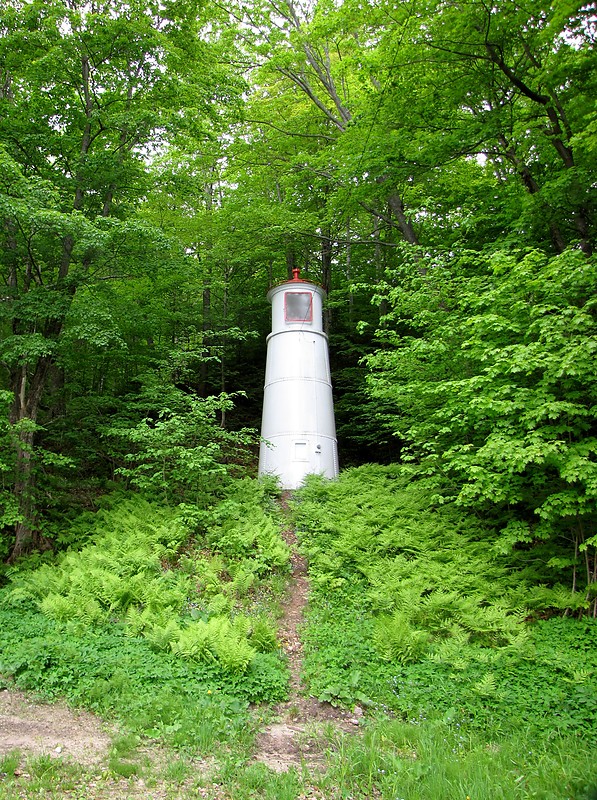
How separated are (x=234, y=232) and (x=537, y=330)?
9996mm

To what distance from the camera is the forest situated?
4.99 m

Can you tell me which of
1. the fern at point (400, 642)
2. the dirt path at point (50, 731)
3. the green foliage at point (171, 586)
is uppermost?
the green foliage at point (171, 586)

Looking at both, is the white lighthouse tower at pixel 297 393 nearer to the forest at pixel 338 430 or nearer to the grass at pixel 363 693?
the forest at pixel 338 430

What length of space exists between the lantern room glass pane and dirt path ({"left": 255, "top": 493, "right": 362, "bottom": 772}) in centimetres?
840

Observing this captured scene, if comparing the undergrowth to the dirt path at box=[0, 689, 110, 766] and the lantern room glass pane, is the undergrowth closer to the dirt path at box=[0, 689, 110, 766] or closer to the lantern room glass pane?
the dirt path at box=[0, 689, 110, 766]

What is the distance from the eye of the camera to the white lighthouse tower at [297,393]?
12.4 m

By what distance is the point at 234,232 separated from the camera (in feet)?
48.8

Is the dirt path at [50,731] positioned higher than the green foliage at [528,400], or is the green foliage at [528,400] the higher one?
the green foliage at [528,400]

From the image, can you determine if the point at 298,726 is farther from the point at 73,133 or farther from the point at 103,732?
the point at 73,133

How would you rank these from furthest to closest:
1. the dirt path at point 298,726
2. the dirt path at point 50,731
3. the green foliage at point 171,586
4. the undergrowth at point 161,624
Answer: the green foliage at point 171,586
the undergrowth at point 161,624
the dirt path at point 298,726
the dirt path at point 50,731

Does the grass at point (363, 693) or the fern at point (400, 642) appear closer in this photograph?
the grass at point (363, 693)

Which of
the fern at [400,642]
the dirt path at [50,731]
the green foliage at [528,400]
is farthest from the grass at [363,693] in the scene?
the green foliage at [528,400]

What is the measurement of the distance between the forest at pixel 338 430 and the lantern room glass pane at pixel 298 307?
1.85 metres

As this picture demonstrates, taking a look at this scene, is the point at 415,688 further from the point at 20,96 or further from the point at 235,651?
the point at 20,96
